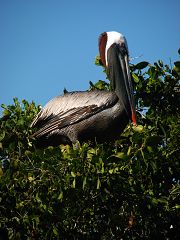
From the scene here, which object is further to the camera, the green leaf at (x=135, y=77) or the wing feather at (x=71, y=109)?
the green leaf at (x=135, y=77)

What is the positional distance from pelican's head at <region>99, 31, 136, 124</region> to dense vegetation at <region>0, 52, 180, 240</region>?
3.75 feet

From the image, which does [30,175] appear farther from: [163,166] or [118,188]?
[163,166]

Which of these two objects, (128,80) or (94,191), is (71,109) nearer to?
(128,80)

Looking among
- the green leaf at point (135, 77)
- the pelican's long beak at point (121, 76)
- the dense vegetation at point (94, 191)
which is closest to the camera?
the dense vegetation at point (94, 191)

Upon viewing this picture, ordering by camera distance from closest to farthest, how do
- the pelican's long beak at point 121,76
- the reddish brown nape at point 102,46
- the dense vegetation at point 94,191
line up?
the dense vegetation at point 94,191 → the pelican's long beak at point 121,76 → the reddish brown nape at point 102,46

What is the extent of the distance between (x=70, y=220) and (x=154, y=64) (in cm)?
296

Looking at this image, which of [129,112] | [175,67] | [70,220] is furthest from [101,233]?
[175,67]

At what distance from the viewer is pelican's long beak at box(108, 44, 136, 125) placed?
621 cm

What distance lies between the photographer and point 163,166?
5020 mm

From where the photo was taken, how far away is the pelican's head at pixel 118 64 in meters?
6.27

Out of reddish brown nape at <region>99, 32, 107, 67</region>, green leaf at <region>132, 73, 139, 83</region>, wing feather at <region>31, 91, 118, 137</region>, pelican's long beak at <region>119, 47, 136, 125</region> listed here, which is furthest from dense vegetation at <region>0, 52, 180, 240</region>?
reddish brown nape at <region>99, 32, 107, 67</region>

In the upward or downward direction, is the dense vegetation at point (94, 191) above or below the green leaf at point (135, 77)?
below

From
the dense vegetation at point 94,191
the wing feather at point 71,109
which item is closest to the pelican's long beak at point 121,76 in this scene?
the wing feather at point 71,109

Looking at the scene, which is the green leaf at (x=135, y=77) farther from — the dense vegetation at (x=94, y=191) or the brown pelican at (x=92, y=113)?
the dense vegetation at (x=94, y=191)
